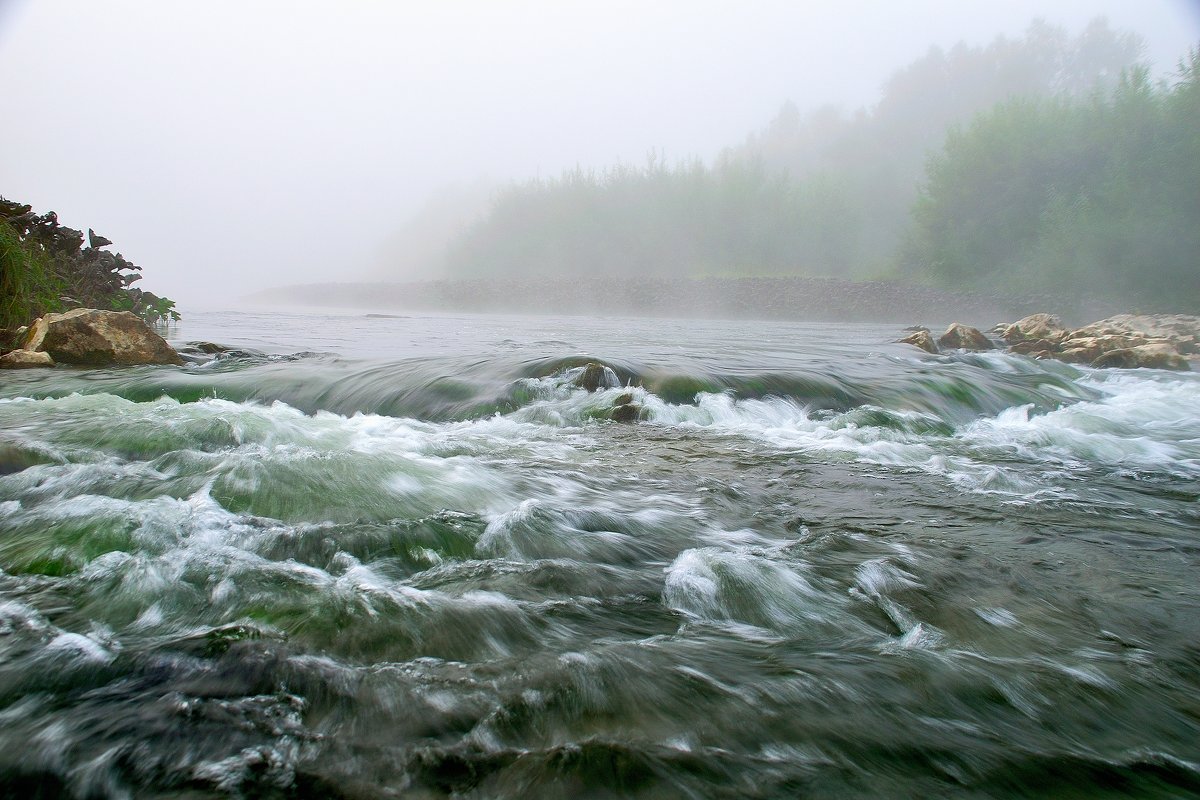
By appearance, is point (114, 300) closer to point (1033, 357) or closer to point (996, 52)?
point (1033, 357)

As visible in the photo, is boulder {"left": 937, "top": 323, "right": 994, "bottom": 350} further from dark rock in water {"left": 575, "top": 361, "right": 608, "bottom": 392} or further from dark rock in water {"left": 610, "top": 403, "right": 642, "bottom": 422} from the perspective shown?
dark rock in water {"left": 610, "top": 403, "right": 642, "bottom": 422}

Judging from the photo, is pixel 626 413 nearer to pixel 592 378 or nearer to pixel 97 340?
pixel 592 378

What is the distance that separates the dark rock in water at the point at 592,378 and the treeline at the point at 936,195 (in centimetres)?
2370

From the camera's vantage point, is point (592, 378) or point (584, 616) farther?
point (592, 378)

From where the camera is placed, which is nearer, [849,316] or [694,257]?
[849,316]

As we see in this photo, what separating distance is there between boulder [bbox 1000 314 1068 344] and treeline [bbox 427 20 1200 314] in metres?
11.4

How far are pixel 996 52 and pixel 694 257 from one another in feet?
114

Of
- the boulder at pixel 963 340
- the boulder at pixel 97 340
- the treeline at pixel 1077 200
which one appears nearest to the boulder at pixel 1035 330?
the boulder at pixel 963 340

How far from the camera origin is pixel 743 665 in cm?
167

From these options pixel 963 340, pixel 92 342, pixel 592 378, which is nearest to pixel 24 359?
pixel 92 342

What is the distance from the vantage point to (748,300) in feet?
97.0

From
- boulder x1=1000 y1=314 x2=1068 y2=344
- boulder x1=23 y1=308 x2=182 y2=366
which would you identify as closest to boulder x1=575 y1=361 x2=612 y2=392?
boulder x1=23 y1=308 x2=182 y2=366

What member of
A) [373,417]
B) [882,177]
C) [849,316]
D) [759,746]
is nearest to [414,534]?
[759,746]

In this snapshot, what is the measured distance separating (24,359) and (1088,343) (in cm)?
1466
